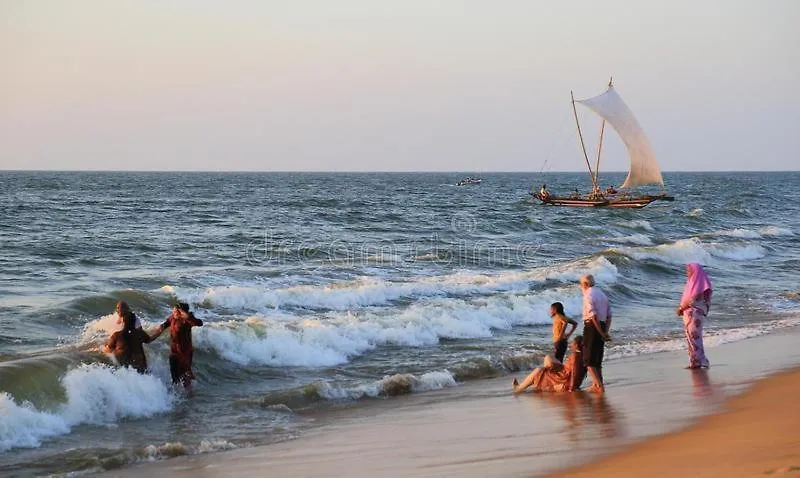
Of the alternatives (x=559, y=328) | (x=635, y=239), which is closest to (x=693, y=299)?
(x=559, y=328)

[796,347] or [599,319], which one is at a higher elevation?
[599,319]

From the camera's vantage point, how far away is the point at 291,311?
19.3 m

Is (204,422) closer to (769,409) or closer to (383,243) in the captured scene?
(769,409)

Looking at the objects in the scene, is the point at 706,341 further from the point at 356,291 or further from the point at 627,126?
the point at 627,126

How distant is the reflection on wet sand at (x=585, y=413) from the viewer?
895 centimetres

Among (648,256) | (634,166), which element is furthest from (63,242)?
(634,166)

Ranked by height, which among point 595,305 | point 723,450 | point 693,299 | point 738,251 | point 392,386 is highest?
point 595,305

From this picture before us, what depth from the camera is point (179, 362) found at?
12172mm

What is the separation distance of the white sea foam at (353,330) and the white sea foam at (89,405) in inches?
105

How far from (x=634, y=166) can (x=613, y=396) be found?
180 feet

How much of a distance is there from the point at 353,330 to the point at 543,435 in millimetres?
7412

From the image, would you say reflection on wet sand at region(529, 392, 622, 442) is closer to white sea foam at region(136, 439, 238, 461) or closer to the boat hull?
white sea foam at region(136, 439, 238, 461)

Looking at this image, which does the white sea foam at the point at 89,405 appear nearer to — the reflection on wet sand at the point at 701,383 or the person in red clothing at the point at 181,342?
the person in red clothing at the point at 181,342

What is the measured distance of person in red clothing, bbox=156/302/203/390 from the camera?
39.5ft
